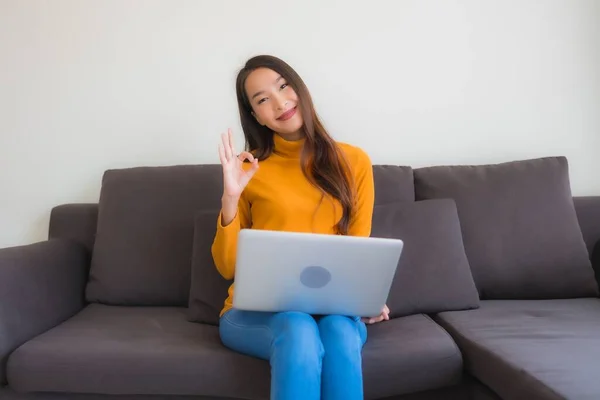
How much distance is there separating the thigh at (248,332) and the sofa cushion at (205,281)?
0.24 meters

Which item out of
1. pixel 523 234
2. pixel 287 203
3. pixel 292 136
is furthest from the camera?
pixel 523 234

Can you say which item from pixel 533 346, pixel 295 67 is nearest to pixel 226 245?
pixel 533 346

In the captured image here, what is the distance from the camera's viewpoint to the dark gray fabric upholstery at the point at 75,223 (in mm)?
1950

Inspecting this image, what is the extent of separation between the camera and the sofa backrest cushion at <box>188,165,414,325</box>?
1.60m

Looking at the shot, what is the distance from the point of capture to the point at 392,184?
1.87m

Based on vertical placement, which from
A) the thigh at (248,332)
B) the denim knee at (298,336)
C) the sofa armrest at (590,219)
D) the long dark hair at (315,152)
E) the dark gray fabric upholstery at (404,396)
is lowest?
the dark gray fabric upholstery at (404,396)

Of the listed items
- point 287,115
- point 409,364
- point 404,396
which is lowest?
point 404,396

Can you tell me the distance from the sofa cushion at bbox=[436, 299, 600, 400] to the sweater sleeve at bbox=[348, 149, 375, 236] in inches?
13.9

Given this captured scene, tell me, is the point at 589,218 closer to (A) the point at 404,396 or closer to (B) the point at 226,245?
(A) the point at 404,396

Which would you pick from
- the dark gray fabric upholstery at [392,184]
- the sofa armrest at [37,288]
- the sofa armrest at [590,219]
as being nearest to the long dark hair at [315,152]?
the dark gray fabric upholstery at [392,184]

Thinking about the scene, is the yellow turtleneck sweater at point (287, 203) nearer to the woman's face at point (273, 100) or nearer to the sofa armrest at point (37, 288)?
the woman's face at point (273, 100)

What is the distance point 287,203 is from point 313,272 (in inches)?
14.0

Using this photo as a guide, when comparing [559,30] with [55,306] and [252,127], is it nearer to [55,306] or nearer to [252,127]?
[252,127]

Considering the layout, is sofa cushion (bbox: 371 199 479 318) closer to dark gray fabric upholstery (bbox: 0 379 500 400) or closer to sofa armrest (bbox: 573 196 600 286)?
dark gray fabric upholstery (bbox: 0 379 500 400)
